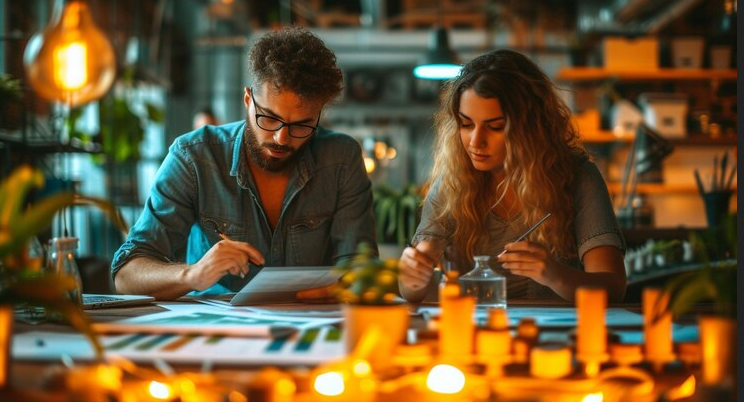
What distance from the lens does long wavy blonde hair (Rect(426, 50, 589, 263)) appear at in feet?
6.95

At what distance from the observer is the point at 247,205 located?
2.33 metres

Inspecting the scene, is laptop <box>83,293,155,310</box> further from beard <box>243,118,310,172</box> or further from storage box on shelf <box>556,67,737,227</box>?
storage box on shelf <box>556,67,737,227</box>

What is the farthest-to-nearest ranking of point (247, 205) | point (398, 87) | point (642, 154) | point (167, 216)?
1. point (398, 87)
2. point (642, 154)
3. point (247, 205)
4. point (167, 216)

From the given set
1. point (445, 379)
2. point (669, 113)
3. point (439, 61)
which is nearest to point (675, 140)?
point (669, 113)

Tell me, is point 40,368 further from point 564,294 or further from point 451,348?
point 564,294

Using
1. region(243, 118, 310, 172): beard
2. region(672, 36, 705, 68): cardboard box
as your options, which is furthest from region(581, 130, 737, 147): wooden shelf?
region(243, 118, 310, 172): beard

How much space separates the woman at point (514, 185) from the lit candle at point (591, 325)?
2.91 ft

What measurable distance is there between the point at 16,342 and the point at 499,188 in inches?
54.3

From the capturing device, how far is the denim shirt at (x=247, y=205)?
2.28 metres

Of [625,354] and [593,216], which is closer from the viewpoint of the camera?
[625,354]

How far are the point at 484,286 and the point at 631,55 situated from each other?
510 cm

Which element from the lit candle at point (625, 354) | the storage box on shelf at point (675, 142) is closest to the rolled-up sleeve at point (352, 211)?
the lit candle at point (625, 354)

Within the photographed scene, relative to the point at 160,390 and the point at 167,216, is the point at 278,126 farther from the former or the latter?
Result: the point at 160,390

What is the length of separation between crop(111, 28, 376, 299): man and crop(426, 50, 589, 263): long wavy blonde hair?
0.29 m
